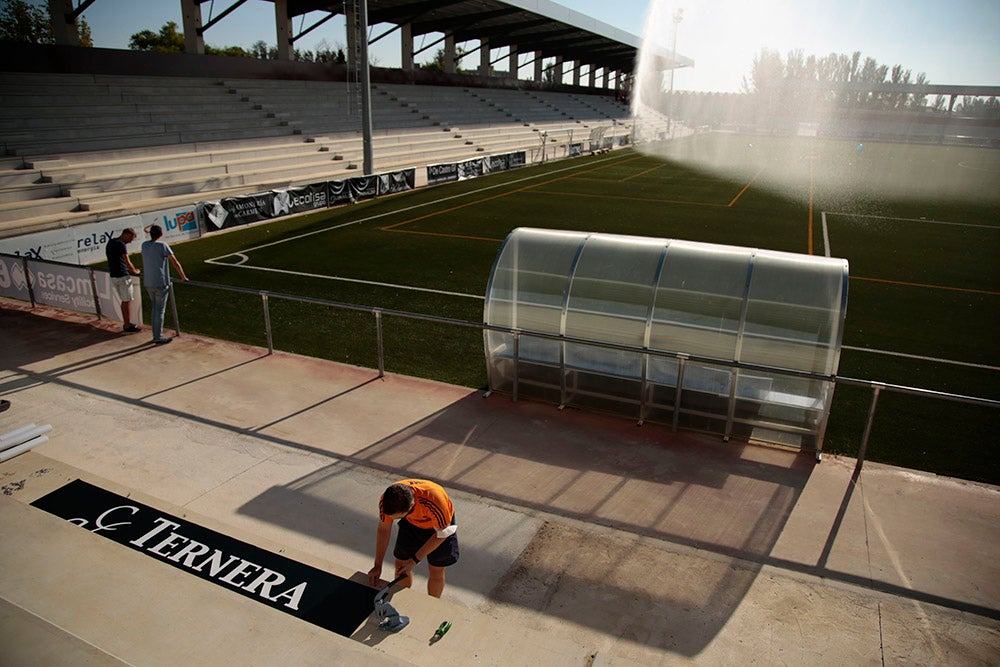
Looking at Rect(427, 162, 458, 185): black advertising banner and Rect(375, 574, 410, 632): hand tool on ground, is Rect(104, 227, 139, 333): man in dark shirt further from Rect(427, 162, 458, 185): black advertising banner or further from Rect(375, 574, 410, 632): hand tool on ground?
Rect(427, 162, 458, 185): black advertising banner

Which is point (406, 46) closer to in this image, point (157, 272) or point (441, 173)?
point (441, 173)

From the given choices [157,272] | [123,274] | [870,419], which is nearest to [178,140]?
[123,274]

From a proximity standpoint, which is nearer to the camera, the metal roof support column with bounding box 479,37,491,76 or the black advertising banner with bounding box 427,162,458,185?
the black advertising banner with bounding box 427,162,458,185

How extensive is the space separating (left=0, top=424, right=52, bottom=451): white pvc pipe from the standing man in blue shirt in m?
3.29

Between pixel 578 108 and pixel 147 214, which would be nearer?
pixel 147 214

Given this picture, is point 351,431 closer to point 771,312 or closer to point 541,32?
point 771,312

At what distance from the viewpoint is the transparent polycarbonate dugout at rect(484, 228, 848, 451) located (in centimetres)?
730

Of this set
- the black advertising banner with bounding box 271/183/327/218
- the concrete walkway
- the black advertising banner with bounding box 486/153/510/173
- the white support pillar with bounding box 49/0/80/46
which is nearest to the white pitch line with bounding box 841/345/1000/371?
the concrete walkway

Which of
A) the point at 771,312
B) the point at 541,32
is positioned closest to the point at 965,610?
the point at 771,312

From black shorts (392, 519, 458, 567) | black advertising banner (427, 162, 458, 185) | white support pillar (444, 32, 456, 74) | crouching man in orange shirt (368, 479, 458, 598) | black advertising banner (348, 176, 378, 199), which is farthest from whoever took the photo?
white support pillar (444, 32, 456, 74)

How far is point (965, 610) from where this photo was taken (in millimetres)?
5012

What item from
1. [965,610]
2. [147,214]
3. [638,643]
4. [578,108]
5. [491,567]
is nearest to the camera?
[638,643]

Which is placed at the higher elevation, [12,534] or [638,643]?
[12,534]

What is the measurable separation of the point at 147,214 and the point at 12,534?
48.3ft
